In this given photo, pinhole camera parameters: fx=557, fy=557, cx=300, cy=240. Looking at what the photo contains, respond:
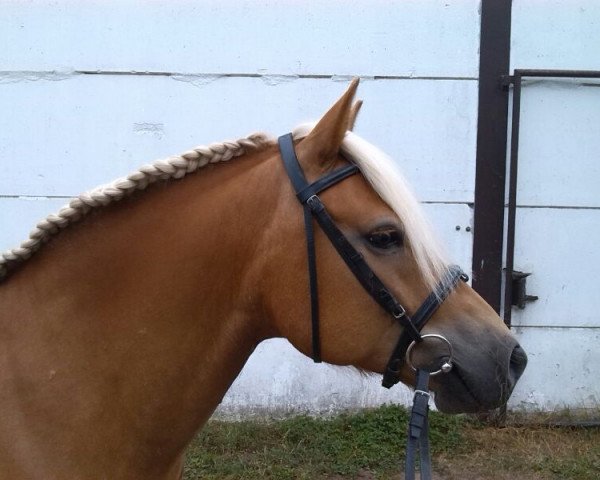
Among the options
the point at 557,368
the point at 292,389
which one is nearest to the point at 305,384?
the point at 292,389

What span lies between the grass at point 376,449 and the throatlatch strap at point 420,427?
6.42ft

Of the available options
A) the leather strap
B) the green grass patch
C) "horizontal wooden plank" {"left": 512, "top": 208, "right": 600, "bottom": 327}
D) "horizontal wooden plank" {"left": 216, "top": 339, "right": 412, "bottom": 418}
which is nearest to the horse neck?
the leather strap

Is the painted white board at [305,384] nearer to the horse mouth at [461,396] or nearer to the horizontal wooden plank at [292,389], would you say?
the horizontal wooden plank at [292,389]

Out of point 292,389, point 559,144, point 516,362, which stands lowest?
point 292,389

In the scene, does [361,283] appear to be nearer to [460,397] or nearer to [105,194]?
[460,397]

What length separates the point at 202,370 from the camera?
4.87ft

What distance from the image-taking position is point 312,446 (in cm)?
362

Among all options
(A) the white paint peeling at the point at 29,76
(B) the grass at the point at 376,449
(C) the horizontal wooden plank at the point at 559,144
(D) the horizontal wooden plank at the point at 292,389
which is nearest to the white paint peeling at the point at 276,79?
(A) the white paint peeling at the point at 29,76

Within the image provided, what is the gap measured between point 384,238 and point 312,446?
2567mm

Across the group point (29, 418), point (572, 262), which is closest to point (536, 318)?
point (572, 262)

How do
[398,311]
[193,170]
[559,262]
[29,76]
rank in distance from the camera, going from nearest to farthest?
[398,311]
[193,170]
[29,76]
[559,262]

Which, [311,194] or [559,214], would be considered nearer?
[311,194]

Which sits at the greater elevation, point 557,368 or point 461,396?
point 461,396

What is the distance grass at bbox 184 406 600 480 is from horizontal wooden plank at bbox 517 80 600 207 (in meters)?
1.65
